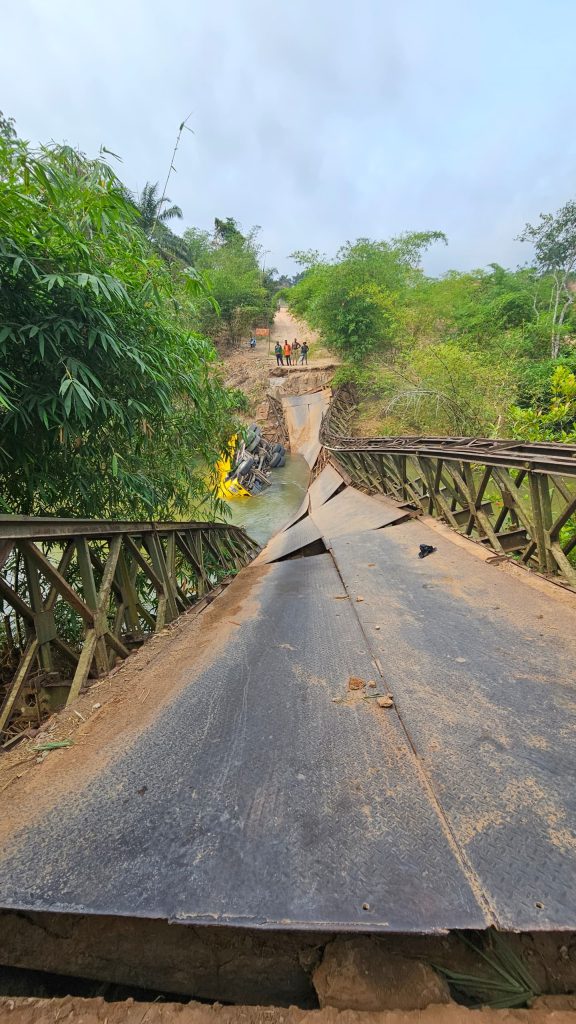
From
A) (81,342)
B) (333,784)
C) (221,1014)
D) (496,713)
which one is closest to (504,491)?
(496,713)

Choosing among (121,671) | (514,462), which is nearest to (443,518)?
(514,462)

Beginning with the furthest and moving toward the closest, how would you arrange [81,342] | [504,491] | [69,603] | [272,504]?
[272,504] < [504,491] < [81,342] < [69,603]

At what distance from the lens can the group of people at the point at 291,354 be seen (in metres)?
25.6

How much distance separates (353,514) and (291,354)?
23317 millimetres

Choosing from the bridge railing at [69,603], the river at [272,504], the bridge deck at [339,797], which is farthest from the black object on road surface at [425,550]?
the river at [272,504]

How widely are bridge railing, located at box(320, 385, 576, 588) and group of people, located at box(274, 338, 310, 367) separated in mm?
20637

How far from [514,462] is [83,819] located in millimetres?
3489

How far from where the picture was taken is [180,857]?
1101 mm

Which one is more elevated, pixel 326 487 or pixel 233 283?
pixel 233 283

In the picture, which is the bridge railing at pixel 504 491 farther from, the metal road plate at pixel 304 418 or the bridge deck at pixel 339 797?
the metal road plate at pixel 304 418

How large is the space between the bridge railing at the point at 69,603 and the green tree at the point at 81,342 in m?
0.45

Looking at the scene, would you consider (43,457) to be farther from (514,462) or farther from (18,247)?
(514,462)

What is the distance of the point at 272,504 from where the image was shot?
15.0 m

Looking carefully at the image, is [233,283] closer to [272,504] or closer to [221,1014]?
[272,504]
